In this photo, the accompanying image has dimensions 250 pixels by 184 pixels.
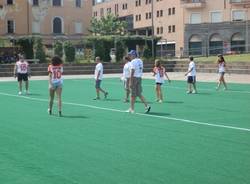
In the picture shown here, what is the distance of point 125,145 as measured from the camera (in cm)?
1109

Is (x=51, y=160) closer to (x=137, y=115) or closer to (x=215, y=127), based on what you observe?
(x=215, y=127)

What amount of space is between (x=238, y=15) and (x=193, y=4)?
8363 mm

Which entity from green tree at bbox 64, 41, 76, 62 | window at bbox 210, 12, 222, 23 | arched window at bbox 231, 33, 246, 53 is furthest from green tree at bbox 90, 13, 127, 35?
green tree at bbox 64, 41, 76, 62

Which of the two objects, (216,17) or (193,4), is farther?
(193,4)

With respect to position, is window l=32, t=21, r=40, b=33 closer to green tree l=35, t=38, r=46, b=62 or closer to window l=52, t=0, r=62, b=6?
window l=52, t=0, r=62, b=6

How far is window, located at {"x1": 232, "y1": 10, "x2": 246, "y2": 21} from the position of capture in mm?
86250

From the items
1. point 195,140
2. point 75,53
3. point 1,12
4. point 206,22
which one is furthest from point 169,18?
point 195,140

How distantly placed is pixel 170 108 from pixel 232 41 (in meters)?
70.1

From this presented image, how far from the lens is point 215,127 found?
44.8ft

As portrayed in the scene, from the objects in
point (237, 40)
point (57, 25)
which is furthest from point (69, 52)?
point (237, 40)

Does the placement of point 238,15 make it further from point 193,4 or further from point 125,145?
point 125,145

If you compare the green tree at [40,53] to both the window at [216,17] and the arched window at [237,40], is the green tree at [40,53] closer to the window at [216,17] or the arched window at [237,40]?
the arched window at [237,40]

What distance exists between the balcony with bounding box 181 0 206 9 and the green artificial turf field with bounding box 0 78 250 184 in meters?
73.6

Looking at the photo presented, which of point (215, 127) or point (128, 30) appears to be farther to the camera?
point (128, 30)
